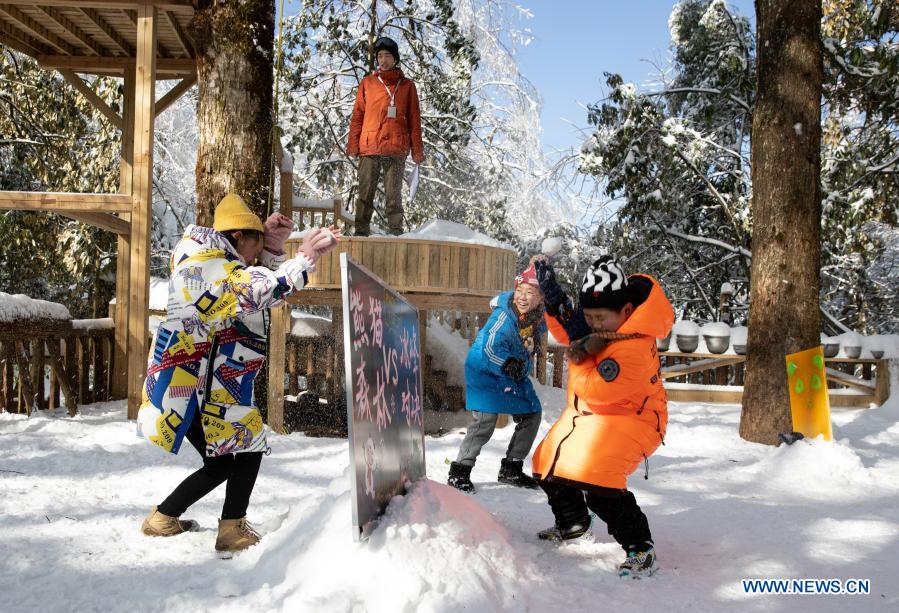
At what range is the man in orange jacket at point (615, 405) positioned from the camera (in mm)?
3061

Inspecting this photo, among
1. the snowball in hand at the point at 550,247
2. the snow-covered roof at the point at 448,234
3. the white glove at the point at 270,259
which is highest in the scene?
the snow-covered roof at the point at 448,234

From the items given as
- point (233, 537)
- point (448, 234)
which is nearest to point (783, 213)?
point (448, 234)

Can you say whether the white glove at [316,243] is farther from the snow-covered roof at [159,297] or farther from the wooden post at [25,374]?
the snow-covered roof at [159,297]

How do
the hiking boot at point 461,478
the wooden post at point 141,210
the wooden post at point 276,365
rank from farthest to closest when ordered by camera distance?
1. the wooden post at point 276,365
2. the wooden post at point 141,210
3. the hiking boot at point 461,478

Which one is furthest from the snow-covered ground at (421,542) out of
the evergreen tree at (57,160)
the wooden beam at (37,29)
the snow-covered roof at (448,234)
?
the evergreen tree at (57,160)

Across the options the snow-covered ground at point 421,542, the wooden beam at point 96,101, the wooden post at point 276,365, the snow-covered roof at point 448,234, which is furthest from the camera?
the wooden beam at point 96,101

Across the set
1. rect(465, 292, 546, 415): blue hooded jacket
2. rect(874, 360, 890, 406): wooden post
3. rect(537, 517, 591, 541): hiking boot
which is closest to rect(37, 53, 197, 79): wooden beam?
rect(465, 292, 546, 415): blue hooded jacket

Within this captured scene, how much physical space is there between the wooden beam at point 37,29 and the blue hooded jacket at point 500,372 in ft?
20.1

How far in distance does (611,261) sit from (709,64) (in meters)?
13.9

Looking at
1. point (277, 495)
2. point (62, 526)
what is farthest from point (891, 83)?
point (62, 526)

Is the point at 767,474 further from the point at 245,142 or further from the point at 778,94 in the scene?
the point at 245,142

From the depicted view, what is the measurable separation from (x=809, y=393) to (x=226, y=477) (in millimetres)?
4614

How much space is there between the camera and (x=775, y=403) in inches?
245

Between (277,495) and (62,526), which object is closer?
(62,526)
